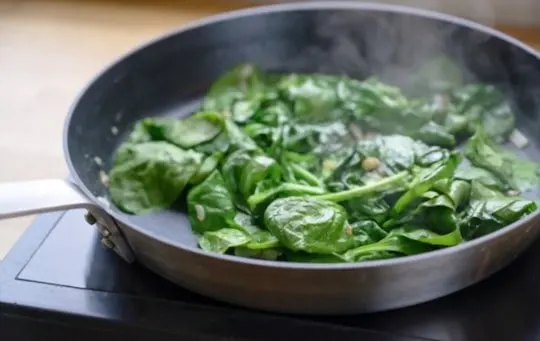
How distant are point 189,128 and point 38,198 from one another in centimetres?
29

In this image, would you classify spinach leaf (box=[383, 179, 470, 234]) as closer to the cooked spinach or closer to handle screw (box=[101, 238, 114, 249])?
the cooked spinach

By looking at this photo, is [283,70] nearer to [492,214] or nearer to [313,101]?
[313,101]

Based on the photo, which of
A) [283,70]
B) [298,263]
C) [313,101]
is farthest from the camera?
[283,70]

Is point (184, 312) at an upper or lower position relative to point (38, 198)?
lower

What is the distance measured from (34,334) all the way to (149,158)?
0.82ft

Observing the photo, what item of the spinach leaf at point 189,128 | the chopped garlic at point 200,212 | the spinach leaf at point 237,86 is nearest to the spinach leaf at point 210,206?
Result: the chopped garlic at point 200,212

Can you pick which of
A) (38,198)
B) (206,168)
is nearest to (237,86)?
(206,168)

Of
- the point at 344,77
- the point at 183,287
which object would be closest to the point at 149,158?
the point at 183,287

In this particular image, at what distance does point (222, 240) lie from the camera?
2.80 feet

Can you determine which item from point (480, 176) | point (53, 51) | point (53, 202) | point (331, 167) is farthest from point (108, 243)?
point (53, 51)

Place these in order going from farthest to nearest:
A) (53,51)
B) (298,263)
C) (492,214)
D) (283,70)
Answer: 1. (53,51)
2. (283,70)
3. (492,214)
4. (298,263)

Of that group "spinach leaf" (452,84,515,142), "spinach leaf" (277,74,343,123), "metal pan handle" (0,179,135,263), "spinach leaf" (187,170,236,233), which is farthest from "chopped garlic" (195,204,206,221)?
"spinach leaf" (452,84,515,142)

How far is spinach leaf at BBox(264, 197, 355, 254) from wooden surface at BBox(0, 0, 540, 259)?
1.16 feet

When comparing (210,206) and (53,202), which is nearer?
(53,202)
